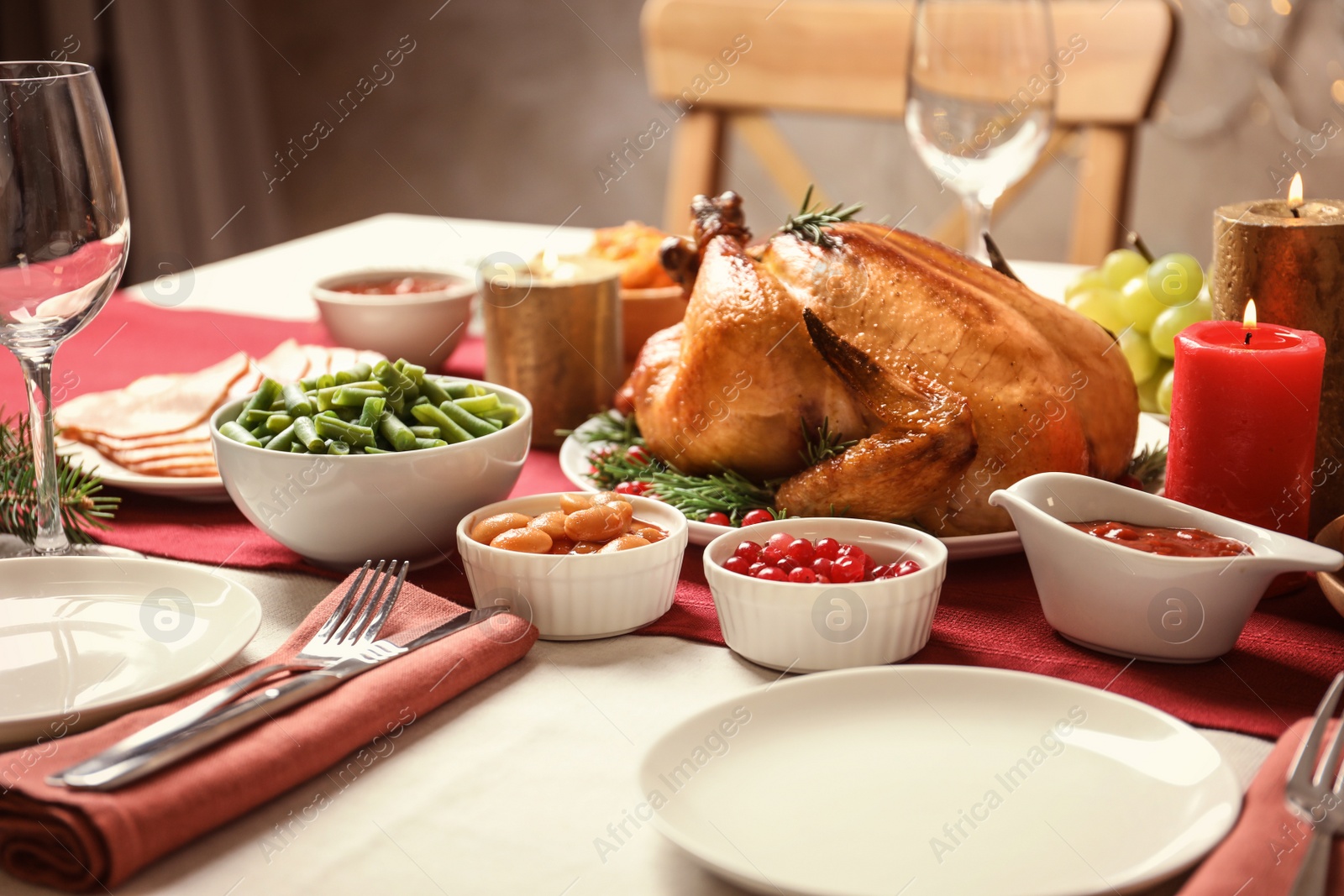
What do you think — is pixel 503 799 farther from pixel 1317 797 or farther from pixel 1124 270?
pixel 1124 270

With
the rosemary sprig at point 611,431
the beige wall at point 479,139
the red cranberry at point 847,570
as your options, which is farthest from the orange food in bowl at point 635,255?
the beige wall at point 479,139

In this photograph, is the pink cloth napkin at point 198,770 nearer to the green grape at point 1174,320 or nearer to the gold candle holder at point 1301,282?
the gold candle holder at point 1301,282

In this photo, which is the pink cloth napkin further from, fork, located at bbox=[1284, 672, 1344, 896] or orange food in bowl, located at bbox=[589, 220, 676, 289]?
orange food in bowl, located at bbox=[589, 220, 676, 289]

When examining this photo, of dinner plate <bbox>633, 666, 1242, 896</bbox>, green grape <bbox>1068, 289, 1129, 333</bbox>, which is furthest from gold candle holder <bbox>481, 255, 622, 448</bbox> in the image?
dinner plate <bbox>633, 666, 1242, 896</bbox>

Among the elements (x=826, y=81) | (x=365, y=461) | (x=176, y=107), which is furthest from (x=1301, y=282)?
(x=176, y=107)

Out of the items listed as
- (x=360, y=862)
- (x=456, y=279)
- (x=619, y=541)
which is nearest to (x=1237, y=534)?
(x=619, y=541)
